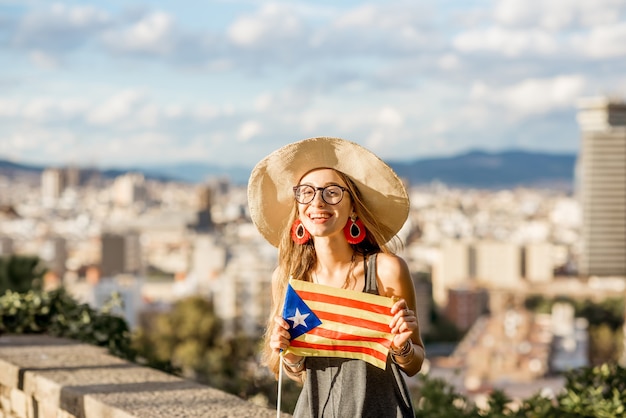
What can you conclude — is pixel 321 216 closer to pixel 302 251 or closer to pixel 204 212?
pixel 302 251

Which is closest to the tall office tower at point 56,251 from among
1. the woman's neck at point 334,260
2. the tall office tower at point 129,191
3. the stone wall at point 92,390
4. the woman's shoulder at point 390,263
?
the tall office tower at point 129,191

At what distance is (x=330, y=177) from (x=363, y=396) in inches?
19.6

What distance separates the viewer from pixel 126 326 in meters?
4.36

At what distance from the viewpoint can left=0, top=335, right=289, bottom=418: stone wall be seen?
9.39 feet

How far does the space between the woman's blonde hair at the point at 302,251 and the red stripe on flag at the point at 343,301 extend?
97 mm

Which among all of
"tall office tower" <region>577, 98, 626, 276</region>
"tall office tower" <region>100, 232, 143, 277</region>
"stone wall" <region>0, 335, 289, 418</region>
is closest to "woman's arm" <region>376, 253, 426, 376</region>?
"stone wall" <region>0, 335, 289, 418</region>

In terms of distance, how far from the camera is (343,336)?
224cm

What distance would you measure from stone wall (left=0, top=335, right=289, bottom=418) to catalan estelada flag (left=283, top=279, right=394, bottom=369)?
0.63 m

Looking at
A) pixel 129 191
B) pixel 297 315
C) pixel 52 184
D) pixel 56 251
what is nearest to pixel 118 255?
pixel 56 251

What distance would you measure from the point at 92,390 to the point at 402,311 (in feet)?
4.30

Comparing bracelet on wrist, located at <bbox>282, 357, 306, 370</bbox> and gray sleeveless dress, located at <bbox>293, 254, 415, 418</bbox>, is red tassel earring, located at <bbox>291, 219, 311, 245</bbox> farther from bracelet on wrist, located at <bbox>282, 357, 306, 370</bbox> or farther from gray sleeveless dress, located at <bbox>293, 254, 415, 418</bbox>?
bracelet on wrist, located at <bbox>282, 357, 306, 370</bbox>

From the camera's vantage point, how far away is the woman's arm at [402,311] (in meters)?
2.15

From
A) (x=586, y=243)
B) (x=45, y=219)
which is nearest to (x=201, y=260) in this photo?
(x=586, y=243)

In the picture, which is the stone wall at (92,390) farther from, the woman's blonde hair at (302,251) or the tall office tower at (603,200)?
the tall office tower at (603,200)
